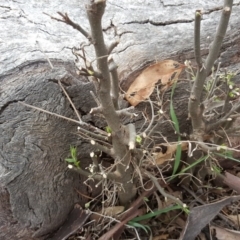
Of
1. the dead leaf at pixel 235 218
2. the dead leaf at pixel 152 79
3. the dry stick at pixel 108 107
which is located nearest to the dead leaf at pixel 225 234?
the dead leaf at pixel 235 218

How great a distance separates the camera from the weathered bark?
103 centimetres

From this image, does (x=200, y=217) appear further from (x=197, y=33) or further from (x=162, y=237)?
(x=197, y=33)

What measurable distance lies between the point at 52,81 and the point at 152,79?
0.90ft

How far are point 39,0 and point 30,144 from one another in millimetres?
485

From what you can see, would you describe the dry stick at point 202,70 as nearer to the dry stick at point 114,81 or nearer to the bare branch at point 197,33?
the bare branch at point 197,33

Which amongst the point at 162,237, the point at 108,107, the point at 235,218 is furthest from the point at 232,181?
the point at 108,107

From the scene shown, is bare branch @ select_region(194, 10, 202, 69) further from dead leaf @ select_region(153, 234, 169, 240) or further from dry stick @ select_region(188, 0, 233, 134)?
dead leaf @ select_region(153, 234, 169, 240)

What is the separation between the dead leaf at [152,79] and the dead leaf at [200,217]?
34 centimetres

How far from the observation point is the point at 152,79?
1147 mm

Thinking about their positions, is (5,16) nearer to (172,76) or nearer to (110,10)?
(110,10)

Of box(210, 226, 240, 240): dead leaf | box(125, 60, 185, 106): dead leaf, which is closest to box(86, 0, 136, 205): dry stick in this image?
box(125, 60, 185, 106): dead leaf

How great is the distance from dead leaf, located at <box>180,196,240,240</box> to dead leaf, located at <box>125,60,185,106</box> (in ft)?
1.10

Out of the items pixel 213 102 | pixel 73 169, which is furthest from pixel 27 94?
pixel 213 102

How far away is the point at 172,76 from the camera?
3.85ft
